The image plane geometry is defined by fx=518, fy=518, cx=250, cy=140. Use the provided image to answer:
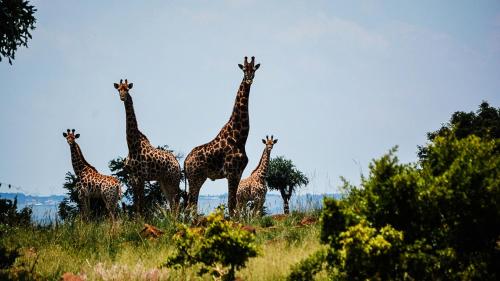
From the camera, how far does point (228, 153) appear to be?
46.6 ft

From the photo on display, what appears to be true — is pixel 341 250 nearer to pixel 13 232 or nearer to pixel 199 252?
pixel 199 252

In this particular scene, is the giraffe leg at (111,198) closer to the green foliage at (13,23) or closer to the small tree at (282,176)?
the green foliage at (13,23)

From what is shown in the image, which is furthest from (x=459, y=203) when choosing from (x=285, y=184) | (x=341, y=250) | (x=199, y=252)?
(x=285, y=184)

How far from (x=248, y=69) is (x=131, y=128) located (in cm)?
384

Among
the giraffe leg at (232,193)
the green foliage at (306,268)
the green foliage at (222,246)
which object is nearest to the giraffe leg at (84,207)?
the giraffe leg at (232,193)

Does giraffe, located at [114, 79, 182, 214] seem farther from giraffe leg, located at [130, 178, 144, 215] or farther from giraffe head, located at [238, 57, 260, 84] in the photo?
giraffe head, located at [238, 57, 260, 84]

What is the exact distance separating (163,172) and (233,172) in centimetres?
234

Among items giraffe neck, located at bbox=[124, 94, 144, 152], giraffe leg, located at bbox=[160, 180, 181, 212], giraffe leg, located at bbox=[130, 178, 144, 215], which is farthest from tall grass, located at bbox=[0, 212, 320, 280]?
giraffe neck, located at bbox=[124, 94, 144, 152]

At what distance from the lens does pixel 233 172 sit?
14047 mm

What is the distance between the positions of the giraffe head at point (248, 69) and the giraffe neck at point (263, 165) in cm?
627

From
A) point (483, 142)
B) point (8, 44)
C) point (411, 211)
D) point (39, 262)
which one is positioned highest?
point (8, 44)

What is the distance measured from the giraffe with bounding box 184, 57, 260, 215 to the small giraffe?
5069 millimetres

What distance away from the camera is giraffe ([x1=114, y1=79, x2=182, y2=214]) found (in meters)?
14.9

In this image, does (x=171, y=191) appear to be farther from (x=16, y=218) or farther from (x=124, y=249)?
(x=124, y=249)
